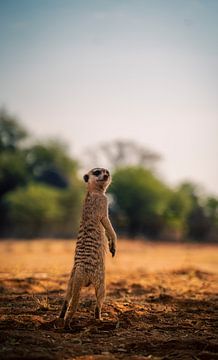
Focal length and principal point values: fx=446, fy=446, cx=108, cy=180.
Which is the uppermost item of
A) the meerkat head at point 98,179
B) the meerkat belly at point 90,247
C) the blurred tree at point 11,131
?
the blurred tree at point 11,131

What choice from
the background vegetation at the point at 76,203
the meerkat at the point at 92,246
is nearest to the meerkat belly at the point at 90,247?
the meerkat at the point at 92,246

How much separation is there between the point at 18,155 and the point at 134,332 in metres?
40.6

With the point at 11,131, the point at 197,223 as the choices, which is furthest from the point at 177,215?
the point at 11,131

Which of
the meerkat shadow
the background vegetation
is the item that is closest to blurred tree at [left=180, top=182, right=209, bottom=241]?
the background vegetation

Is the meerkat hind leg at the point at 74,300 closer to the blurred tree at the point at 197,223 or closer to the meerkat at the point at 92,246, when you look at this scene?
the meerkat at the point at 92,246

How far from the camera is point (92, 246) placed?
579cm

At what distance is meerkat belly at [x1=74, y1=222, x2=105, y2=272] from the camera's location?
568cm

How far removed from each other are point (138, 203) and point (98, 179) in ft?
110

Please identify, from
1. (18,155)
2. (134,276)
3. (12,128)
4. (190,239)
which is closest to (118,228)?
(190,239)

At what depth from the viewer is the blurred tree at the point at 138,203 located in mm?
39281

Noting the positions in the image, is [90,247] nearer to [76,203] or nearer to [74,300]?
[74,300]

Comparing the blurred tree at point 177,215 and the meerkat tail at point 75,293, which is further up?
the blurred tree at point 177,215

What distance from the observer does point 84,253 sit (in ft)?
18.8

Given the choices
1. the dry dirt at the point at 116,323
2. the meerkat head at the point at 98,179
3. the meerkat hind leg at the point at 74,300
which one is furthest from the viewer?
the meerkat head at the point at 98,179
